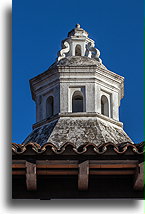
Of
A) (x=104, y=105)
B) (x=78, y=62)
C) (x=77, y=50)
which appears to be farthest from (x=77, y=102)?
(x=77, y=50)

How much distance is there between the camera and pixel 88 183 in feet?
31.0

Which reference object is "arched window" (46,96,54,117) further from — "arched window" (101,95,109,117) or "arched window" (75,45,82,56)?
"arched window" (75,45,82,56)

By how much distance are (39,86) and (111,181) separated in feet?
24.2

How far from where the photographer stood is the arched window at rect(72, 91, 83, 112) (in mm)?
16203

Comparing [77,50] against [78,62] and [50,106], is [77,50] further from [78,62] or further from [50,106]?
[50,106]

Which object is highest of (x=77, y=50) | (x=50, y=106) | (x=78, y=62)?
(x=77, y=50)

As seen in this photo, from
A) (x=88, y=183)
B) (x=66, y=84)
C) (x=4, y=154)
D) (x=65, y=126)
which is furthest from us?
(x=66, y=84)

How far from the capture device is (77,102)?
16.4 m

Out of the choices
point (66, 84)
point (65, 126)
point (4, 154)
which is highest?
point (66, 84)

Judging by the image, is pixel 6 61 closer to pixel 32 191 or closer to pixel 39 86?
pixel 32 191

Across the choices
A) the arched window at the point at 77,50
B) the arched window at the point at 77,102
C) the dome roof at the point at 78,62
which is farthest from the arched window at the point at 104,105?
the arched window at the point at 77,50

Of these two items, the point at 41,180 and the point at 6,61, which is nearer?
the point at 6,61

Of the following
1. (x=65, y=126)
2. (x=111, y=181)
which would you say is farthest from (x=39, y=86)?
(x=111, y=181)

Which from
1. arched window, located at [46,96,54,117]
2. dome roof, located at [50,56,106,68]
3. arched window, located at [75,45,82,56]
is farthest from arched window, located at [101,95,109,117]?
arched window, located at [75,45,82,56]
